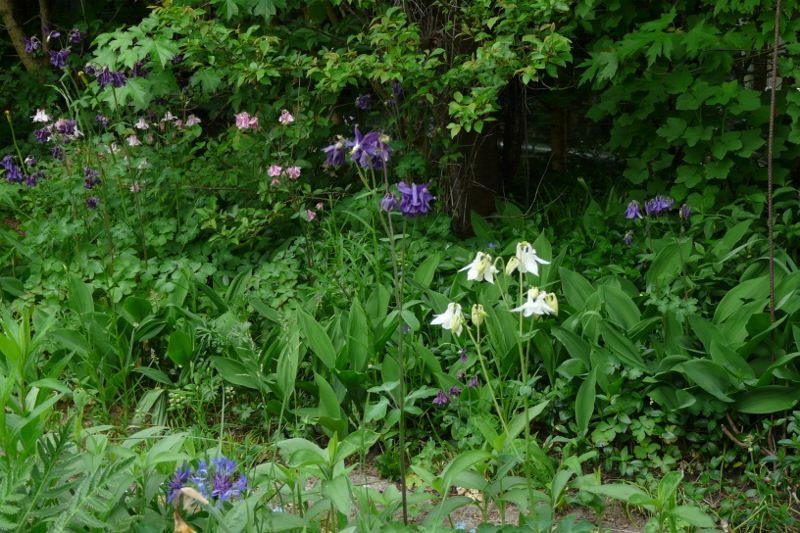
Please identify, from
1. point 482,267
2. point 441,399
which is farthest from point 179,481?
point 441,399

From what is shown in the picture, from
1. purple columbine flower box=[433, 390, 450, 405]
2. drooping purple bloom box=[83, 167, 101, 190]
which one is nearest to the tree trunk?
drooping purple bloom box=[83, 167, 101, 190]

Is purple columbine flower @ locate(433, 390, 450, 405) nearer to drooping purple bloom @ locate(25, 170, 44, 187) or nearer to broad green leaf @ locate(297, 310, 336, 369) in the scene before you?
broad green leaf @ locate(297, 310, 336, 369)

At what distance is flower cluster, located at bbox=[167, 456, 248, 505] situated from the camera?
1.94m

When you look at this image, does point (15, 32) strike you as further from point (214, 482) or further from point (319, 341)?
point (214, 482)

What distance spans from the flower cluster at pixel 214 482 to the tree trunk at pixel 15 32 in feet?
19.1

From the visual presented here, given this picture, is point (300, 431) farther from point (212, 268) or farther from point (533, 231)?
point (533, 231)

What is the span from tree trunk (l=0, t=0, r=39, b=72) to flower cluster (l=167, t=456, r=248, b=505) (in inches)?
229

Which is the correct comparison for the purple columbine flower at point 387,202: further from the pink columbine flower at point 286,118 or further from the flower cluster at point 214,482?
the pink columbine flower at point 286,118

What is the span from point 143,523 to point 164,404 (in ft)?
4.41

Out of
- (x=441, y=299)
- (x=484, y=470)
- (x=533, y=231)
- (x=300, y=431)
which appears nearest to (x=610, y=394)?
(x=484, y=470)

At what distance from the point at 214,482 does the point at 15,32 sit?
6.22m

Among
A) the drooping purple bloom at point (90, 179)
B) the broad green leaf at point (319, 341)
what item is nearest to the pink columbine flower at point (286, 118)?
the drooping purple bloom at point (90, 179)

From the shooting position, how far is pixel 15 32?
708cm

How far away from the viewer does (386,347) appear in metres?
3.34
